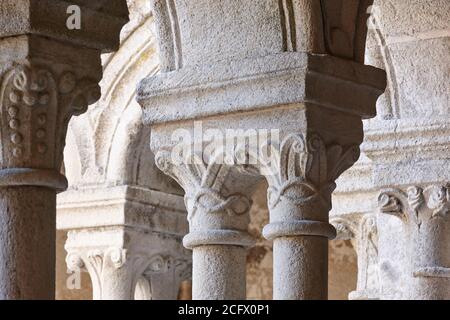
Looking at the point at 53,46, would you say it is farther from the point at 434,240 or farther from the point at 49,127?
the point at 434,240

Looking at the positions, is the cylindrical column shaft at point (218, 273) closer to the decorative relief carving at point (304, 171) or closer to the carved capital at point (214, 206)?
the carved capital at point (214, 206)

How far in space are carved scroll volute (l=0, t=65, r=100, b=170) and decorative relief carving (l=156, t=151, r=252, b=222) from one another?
490 mm

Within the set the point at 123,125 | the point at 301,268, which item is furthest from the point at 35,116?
the point at 123,125

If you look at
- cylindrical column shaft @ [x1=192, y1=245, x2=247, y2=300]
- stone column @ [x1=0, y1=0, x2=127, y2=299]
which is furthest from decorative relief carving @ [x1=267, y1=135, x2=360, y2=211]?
stone column @ [x1=0, y1=0, x2=127, y2=299]

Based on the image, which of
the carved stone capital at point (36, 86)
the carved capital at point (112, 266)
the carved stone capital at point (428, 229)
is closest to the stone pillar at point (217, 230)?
the carved stone capital at point (36, 86)

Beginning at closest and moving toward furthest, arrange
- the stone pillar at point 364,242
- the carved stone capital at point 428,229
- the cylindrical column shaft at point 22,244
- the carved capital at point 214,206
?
the cylindrical column shaft at point 22,244 → the carved capital at point 214,206 → the carved stone capital at point 428,229 → the stone pillar at point 364,242

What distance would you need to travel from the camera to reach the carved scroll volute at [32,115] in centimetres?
525

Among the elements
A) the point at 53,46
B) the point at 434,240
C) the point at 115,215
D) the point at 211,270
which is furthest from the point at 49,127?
the point at 115,215

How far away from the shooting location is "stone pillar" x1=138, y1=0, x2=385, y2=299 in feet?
17.0

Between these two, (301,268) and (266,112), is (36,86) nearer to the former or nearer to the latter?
(266,112)

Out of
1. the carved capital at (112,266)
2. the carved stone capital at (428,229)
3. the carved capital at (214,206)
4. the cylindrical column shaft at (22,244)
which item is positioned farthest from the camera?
the carved capital at (112,266)

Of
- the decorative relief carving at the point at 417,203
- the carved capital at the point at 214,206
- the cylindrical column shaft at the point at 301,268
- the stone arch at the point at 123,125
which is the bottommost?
the cylindrical column shaft at the point at 301,268

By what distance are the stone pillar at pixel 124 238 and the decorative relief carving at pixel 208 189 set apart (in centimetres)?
323

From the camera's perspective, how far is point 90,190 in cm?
898
